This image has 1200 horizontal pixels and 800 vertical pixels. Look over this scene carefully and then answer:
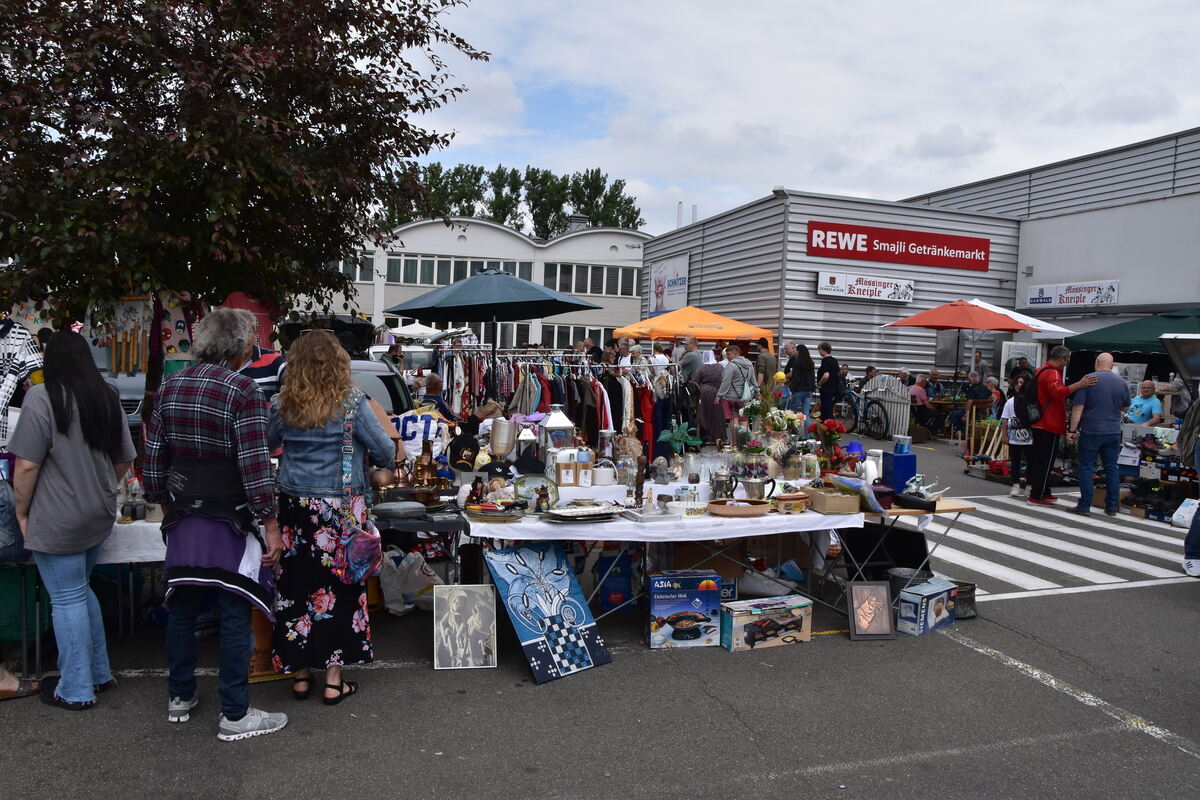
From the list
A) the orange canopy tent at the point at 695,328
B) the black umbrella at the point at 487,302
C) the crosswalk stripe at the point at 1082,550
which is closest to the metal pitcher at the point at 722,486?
the black umbrella at the point at 487,302

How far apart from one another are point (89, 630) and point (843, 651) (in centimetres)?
409

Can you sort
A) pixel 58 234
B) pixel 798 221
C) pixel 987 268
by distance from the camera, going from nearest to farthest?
pixel 58 234, pixel 798 221, pixel 987 268

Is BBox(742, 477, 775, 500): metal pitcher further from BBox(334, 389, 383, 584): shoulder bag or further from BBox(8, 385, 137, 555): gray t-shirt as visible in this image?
BBox(8, 385, 137, 555): gray t-shirt

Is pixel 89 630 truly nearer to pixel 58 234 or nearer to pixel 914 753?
pixel 58 234

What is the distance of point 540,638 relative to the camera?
462 centimetres

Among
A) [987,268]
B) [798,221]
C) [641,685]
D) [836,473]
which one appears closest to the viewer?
[641,685]

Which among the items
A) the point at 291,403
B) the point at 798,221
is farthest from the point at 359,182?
the point at 798,221

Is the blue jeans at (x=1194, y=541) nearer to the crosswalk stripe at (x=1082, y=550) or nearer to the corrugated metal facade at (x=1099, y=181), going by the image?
the crosswalk stripe at (x=1082, y=550)

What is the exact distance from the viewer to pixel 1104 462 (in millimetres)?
9742

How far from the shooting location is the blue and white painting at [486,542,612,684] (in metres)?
4.59

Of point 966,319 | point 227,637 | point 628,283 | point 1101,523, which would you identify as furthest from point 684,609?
point 628,283

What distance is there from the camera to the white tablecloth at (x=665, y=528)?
4.75 metres

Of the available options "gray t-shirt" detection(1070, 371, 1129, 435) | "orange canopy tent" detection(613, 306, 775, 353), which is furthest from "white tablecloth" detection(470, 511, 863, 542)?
"orange canopy tent" detection(613, 306, 775, 353)

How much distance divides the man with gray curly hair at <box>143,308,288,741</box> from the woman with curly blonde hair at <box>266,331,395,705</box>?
0.23 metres
